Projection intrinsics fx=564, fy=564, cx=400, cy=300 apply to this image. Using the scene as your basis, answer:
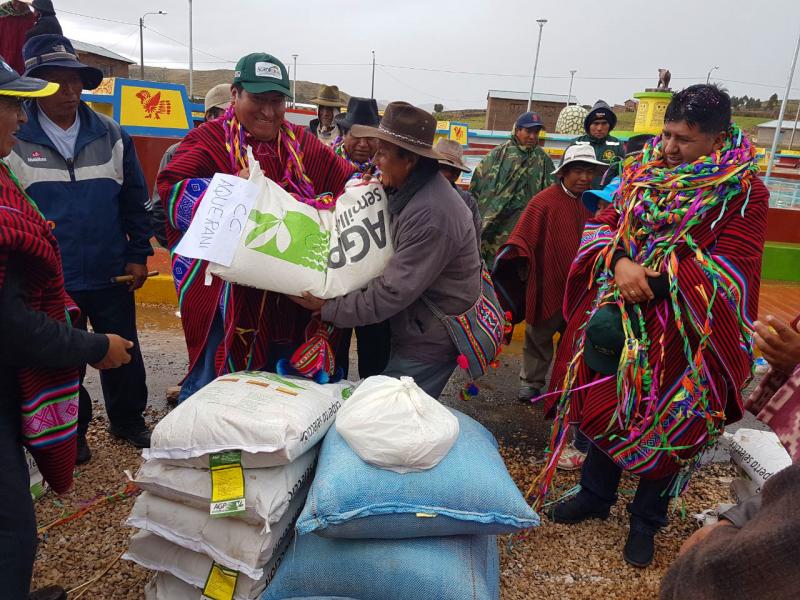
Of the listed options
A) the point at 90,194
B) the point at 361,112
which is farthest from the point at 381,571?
the point at 361,112

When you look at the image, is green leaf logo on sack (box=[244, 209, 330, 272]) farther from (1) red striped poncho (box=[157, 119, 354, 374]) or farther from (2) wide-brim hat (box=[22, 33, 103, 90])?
(2) wide-brim hat (box=[22, 33, 103, 90])

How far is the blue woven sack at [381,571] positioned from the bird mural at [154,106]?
27.7ft

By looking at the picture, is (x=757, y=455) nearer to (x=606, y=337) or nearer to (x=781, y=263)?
(x=606, y=337)

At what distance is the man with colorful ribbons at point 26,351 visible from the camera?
1.52m

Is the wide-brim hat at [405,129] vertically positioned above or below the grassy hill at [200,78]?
below

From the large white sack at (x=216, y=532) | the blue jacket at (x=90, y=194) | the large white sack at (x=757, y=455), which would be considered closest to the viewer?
the large white sack at (x=216, y=532)

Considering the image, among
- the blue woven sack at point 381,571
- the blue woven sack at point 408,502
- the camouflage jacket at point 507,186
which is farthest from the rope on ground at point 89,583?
the camouflage jacket at point 507,186

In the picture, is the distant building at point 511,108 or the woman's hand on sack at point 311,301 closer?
the woman's hand on sack at point 311,301

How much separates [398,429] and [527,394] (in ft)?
8.32

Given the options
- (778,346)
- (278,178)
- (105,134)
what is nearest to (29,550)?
(278,178)

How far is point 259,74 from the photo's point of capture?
7.63ft

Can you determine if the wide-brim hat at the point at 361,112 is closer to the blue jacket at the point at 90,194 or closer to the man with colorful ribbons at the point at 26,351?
the blue jacket at the point at 90,194

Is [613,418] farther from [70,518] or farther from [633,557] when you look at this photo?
[70,518]

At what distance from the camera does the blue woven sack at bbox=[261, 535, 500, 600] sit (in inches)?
66.2
